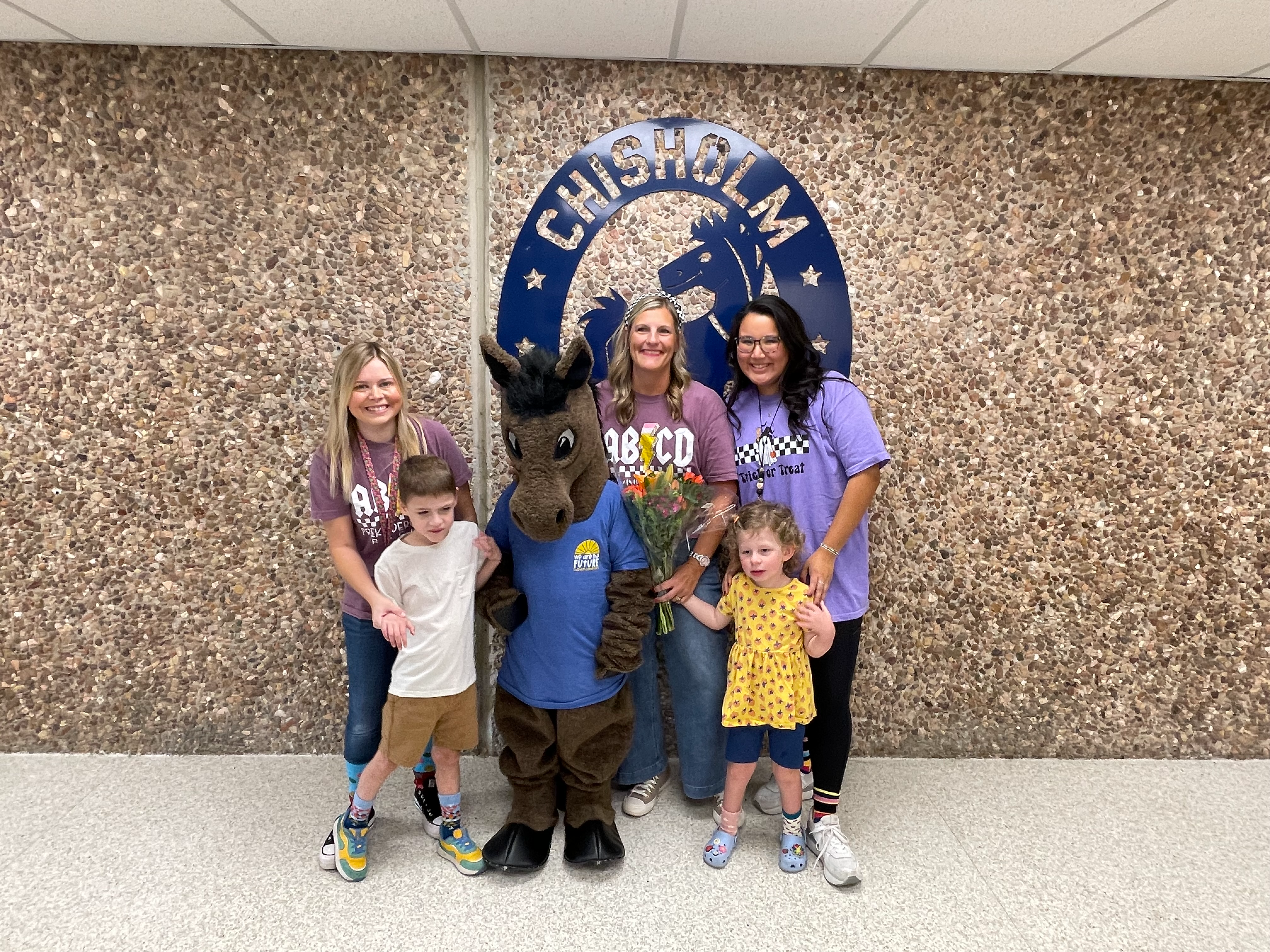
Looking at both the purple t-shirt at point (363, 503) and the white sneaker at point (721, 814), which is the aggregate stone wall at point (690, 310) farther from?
the white sneaker at point (721, 814)

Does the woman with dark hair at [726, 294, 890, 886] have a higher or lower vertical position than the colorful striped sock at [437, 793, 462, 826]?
higher

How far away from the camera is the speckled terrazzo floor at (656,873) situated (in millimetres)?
1929

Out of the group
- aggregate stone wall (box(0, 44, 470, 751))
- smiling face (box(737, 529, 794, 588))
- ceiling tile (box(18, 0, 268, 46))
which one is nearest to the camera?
smiling face (box(737, 529, 794, 588))

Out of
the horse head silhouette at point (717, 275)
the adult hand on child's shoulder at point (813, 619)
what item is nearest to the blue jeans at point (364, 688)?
the adult hand on child's shoulder at point (813, 619)

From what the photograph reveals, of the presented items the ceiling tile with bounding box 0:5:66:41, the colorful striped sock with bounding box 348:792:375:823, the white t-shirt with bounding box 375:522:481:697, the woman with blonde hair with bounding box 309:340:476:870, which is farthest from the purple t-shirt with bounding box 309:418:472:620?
the ceiling tile with bounding box 0:5:66:41

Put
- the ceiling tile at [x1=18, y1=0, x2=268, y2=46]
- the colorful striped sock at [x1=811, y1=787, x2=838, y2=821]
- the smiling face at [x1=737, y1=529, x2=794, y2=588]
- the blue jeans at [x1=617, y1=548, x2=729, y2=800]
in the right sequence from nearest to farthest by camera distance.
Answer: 1. the smiling face at [x1=737, y1=529, x2=794, y2=588]
2. the ceiling tile at [x1=18, y1=0, x2=268, y2=46]
3. the colorful striped sock at [x1=811, y1=787, x2=838, y2=821]
4. the blue jeans at [x1=617, y1=548, x2=729, y2=800]

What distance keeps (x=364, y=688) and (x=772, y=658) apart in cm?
118

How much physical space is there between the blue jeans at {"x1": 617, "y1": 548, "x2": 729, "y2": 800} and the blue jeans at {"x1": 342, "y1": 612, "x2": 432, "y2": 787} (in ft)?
2.22

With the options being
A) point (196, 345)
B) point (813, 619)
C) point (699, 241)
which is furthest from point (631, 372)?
point (196, 345)

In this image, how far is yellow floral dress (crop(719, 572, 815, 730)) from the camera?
2.08 m

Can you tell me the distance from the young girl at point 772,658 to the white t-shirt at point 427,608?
75 cm

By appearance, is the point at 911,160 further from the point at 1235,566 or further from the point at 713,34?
the point at 1235,566

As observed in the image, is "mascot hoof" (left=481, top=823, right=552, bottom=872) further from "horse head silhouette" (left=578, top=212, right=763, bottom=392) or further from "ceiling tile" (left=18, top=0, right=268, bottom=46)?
"ceiling tile" (left=18, top=0, right=268, bottom=46)

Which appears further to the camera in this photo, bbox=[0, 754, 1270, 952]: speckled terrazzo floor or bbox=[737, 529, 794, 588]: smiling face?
bbox=[737, 529, 794, 588]: smiling face
